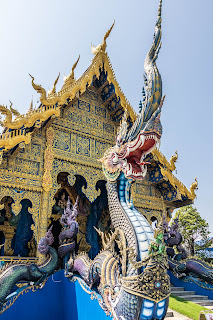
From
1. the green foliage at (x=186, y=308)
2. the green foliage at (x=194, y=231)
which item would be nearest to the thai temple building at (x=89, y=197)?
the green foliage at (x=186, y=308)

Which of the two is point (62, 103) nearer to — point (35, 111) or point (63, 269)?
point (35, 111)

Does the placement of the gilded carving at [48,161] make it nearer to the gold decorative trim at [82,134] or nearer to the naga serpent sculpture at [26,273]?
the gold decorative trim at [82,134]

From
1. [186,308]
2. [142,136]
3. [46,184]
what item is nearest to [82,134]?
[46,184]

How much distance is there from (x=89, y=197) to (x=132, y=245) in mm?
3375

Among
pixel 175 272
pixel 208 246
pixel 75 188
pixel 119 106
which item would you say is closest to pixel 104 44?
pixel 119 106

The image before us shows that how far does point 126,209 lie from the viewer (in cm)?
403

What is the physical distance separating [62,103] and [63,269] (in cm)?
356

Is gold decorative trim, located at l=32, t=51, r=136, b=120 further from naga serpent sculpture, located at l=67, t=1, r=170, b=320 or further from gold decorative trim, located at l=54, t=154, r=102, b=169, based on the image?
naga serpent sculpture, located at l=67, t=1, r=170, b=320

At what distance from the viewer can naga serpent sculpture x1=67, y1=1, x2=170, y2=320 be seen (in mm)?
3014

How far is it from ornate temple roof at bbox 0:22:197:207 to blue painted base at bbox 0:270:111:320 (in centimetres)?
262

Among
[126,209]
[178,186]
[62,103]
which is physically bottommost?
[126,209]

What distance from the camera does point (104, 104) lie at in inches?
319

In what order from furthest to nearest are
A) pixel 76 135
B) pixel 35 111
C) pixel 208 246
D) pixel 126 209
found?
pixel 208 246 → pixel 76 135 → pixel 35 111 → pixel 126 209

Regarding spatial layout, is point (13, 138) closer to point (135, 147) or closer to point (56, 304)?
point (135, 147)
